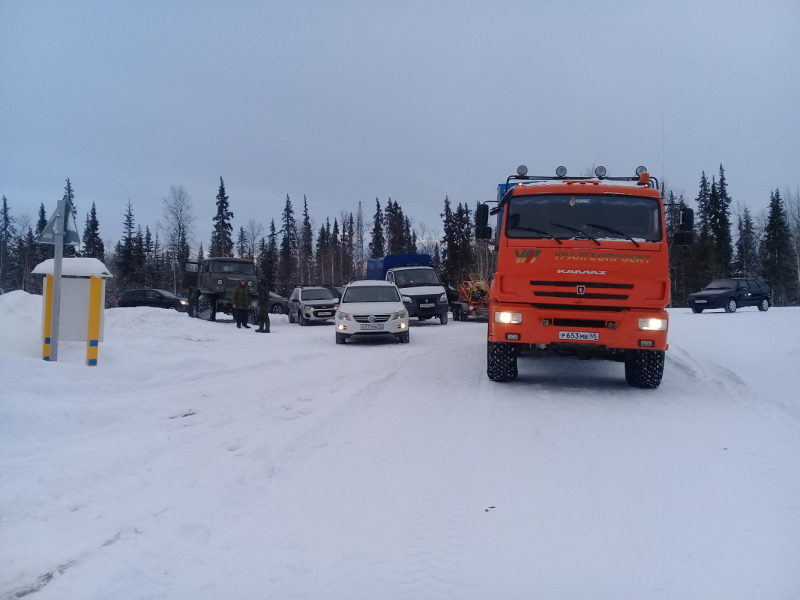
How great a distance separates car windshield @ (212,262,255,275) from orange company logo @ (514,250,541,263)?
16.8 m

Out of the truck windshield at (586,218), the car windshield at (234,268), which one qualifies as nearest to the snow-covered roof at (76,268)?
the truck windshield at (586,218)

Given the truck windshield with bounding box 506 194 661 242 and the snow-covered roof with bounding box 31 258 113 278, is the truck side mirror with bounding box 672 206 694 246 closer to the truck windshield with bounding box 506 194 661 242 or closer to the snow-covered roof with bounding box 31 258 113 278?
the truck windshield with bounding box 506 194 661 242

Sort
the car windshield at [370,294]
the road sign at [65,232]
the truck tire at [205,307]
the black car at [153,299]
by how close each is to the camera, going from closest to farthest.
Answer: the road sign at [65,232], the car windshield at [370,294], the truck tire at [205,307], the black car at [153,299]

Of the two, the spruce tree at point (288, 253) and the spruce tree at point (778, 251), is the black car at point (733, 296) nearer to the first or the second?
the spruce tree at point (778, 251)

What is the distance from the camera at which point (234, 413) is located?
6.94 metres

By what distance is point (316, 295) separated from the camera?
81.9 ft

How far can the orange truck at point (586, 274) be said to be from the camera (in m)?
8.09

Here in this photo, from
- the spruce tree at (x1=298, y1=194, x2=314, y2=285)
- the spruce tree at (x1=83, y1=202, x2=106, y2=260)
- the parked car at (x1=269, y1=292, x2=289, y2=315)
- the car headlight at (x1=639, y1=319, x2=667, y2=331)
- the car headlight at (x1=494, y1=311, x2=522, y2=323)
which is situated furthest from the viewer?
the spruce tree at (x1=298, y1=194, x2=314, y2=285)

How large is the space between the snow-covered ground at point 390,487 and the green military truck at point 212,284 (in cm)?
1344

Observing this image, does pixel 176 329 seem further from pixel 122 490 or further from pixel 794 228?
pixel 794 228

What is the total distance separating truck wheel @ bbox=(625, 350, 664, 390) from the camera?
866 centimetres

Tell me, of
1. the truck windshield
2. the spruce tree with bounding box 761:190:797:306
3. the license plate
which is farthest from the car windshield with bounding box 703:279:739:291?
the spruce tree with bounding box 761:190:797:306

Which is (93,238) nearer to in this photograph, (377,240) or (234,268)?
(377,240)

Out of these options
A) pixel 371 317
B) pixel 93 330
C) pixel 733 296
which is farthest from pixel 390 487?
pixel 733 296
